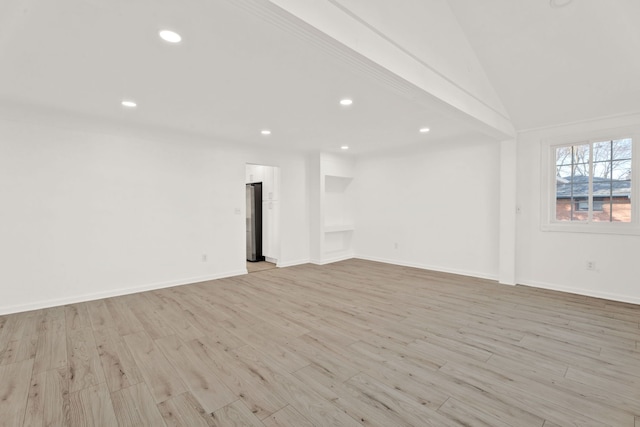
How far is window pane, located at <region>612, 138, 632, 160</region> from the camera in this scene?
3.69m

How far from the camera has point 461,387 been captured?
1.93m

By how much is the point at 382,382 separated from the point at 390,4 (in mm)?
2718

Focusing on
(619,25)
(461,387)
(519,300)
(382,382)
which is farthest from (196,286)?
(619,25)

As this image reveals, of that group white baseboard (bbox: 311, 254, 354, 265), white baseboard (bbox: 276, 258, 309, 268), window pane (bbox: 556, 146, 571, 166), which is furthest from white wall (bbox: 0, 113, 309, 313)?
window pane (bbox: 556, 146, 571, 166)

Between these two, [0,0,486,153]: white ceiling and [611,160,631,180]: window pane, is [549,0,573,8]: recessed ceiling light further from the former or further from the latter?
[611,160,631,180]: window pane

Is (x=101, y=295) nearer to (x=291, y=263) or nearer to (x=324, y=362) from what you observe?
(x=291, y=263)

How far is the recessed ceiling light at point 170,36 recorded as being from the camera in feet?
6.37

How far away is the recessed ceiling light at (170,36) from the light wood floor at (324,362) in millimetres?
2424

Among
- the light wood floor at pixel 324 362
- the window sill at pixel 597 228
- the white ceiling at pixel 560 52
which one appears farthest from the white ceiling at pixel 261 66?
the light wood floor at pixel 324 362

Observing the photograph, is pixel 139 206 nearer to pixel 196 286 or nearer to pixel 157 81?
pixel 196 286

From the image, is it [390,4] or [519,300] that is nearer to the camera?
[390,4]

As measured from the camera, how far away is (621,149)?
148 inches

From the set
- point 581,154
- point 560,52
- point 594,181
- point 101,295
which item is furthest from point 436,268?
point 101,295

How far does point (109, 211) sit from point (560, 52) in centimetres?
576
